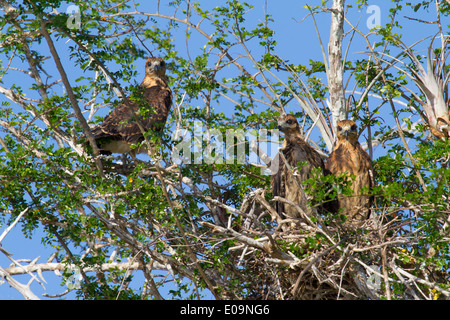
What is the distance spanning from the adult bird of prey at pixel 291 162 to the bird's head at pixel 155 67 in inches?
93.5

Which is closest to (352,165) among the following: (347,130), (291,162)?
(347,130)

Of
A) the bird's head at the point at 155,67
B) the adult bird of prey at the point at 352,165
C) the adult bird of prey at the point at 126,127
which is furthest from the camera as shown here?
the bird's head at the point at 155,67

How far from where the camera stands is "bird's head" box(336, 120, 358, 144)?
21.9ft

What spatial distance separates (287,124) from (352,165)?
88 centimetres

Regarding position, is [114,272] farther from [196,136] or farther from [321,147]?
[321,147]

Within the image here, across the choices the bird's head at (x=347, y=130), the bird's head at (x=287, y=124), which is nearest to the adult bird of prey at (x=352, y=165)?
the bird's head at (x=347, y=130)

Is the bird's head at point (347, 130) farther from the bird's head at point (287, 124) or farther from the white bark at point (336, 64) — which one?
the bird's head at point (287, 124)

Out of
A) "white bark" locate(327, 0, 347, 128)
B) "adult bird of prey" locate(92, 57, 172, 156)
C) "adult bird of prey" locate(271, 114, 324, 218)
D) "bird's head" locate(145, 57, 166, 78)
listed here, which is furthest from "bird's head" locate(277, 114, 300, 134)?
"bird's head" locate(145, 57, 166, 78)

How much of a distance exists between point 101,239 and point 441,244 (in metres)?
3.38

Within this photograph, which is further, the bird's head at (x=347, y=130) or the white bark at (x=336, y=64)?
the white bark at (x=336, y=64)

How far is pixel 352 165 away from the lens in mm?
6602

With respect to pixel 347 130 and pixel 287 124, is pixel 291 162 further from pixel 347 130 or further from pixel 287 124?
pixel 347 130

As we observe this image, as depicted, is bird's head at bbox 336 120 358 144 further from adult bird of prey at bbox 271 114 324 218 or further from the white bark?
adult bird of prey at bbox 271 114 324 218

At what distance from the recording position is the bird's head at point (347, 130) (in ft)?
21.9
